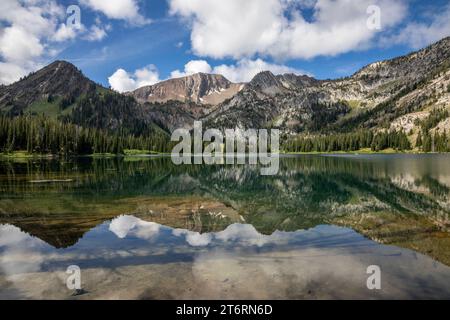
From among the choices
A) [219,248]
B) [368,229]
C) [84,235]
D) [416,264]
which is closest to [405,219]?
[368,229]

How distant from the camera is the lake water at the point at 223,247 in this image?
1287 centimetres

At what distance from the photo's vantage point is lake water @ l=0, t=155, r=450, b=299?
12867 mm

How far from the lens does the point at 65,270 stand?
15.1 m

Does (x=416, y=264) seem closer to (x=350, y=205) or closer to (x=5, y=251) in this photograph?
(x=350, y=205)

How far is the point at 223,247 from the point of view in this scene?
19422mm

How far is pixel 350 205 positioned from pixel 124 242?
2328 cm

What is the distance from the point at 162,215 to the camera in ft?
94.2

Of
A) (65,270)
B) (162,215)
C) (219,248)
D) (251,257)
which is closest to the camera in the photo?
(65,270)

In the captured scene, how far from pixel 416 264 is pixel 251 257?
7807mm

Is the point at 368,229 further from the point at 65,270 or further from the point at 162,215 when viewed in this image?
the point at 65,270
